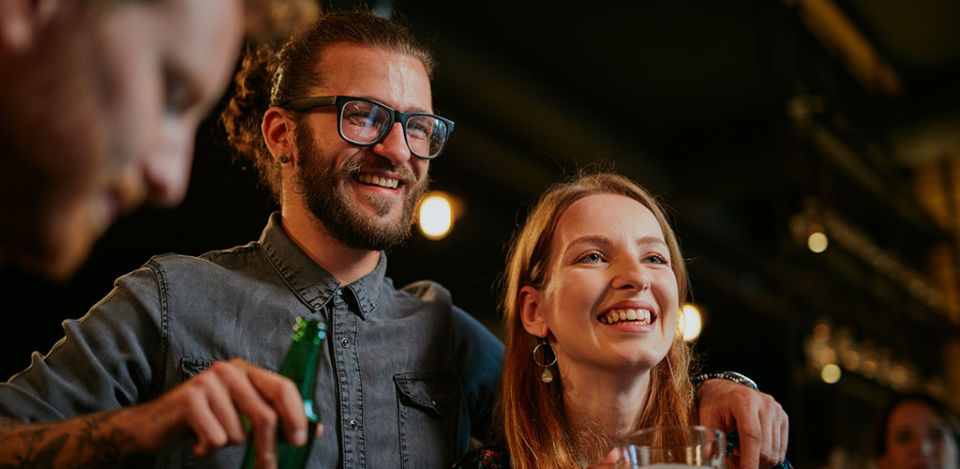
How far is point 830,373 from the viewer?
4.59m

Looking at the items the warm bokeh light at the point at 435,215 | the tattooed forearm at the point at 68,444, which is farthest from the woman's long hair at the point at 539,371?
the warm bokeh light at the point at 435,215

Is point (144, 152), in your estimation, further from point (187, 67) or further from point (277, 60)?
point (277, 60)

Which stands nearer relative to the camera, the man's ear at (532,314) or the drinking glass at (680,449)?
the drinking glass at (680,449)

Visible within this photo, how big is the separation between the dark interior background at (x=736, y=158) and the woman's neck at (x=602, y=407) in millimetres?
2424

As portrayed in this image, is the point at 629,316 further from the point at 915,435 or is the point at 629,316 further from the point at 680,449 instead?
the point at 915,435

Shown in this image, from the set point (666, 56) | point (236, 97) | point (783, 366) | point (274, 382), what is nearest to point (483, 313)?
point (783, 366)

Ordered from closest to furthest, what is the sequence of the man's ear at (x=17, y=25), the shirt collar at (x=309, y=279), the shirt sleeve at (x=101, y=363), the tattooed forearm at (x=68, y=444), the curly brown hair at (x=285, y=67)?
the man's ear at (x=17, y=25) → the tattooed forearm at (x=68, y=444) → the shirt sleeve at (x=101, y=363) → the shirt collar at (x=309, y=279) → the curly brown hair at (x=285, y=67)

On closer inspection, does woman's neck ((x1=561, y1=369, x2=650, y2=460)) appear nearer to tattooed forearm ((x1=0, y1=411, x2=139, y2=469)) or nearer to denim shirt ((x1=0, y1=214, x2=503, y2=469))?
denim shirt ((x1=0, y1=214, x2=503, y2=469))

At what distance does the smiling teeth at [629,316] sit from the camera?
1.59 m

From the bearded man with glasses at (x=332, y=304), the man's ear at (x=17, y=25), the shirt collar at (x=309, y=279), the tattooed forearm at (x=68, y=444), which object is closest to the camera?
the man's ear at (x=17, y=25)

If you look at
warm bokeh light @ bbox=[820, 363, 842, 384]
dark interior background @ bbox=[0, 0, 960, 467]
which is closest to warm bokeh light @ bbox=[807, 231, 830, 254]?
dark interior background @ bbox=[0, 0, 960, 467]

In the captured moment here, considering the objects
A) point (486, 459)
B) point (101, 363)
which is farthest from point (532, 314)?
point (101, 363)

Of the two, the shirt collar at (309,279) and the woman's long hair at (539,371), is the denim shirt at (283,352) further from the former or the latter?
the woman's long hair at (539,371)

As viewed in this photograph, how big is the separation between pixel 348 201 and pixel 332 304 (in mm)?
232
